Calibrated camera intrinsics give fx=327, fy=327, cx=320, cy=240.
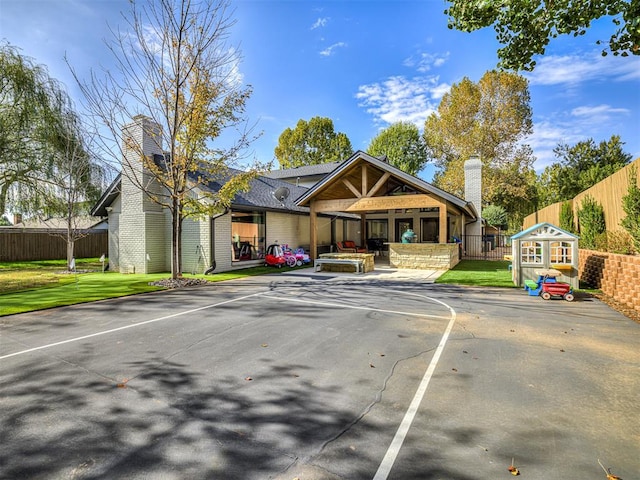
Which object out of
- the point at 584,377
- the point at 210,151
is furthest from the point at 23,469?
the point at 210,151

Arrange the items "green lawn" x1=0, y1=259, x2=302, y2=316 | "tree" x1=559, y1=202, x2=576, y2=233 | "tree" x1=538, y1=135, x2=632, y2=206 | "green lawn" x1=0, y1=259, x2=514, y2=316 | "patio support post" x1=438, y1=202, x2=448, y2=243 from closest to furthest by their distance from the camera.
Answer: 1. "green lawn" x1=0, y1=259, x2=302, y2=316
2. "green lawn" x1=0, y1=259, x2=514, y2=316
3. "patio support post" x1=438, y1=202, x2=448, y2=243
4. "tree" x1=559, y1=202, x2=576, y2=233
5. "tree" x1=538, y1=135, x2=632, y2=206

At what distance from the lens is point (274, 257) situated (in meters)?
16.4

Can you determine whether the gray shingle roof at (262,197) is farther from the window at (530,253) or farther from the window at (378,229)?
the window at (530,253)

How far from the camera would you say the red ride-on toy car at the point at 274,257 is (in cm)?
1634

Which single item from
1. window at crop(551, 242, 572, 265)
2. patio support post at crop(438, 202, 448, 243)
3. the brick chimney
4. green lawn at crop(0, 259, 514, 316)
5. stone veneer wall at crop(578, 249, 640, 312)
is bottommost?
green lawn at crop(0, 259, 514, 316)

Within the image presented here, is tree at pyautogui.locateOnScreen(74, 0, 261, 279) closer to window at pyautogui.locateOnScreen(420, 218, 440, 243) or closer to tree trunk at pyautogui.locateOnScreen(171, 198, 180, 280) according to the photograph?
tree trunk at pyautogui.locateOnScreen(171, 198, 180, 280)

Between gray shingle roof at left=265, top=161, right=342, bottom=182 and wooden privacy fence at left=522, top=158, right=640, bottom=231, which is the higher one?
gray shingle roof at left=265, top=161, right=342, bottom=182

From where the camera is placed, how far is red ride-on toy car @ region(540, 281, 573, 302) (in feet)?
26.9

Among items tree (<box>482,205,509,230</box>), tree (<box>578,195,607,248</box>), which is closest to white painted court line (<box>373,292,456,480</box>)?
tree (<box>578,195,607,248</box>)

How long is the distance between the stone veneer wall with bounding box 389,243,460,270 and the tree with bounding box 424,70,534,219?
2016cm

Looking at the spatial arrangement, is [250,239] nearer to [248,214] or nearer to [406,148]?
[248,214]

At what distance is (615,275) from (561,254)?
1.97m

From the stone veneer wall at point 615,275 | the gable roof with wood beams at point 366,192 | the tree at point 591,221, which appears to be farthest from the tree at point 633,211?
the gable roof with wood beams at point 366,192

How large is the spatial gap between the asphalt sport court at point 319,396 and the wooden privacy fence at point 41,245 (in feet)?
61.7
